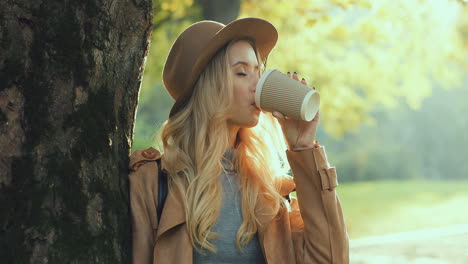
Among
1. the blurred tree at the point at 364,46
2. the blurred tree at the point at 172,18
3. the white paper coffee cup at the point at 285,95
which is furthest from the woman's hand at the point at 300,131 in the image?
the blurred tree at the point at 364,46

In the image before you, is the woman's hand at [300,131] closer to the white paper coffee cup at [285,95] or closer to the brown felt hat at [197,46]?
the white paper coffee cup at [285,95]

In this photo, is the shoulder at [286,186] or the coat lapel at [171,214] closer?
the coat lapel at [171,214]

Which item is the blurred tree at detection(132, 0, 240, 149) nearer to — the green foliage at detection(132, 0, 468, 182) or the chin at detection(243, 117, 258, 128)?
the green foliage at detection(132, 0, 468, 182)

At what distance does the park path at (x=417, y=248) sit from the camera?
6215mm

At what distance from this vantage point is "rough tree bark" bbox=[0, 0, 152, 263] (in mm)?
2186

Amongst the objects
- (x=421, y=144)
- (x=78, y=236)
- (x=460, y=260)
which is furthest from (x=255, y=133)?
(x=421, y=144)

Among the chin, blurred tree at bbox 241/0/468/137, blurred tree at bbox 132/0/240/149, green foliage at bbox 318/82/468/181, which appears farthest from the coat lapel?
green foliage at bbox 318/82/468/181

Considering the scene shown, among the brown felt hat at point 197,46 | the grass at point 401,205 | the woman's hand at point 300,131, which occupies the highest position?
the grass at point 401,205

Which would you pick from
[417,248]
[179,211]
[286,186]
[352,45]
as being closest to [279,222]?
[286,186]

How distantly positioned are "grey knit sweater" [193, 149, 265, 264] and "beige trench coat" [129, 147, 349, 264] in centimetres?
6

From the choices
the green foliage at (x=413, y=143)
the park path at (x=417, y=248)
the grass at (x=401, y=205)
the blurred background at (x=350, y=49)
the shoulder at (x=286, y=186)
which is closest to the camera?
the shoulder at (x=286, y=186)

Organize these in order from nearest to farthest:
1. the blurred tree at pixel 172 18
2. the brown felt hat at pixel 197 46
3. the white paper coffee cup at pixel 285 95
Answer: the white paper coffee cup at pixel 285 95 < the brown felt hat at pixel 197 46 < the blurred tree at pixel 172 18

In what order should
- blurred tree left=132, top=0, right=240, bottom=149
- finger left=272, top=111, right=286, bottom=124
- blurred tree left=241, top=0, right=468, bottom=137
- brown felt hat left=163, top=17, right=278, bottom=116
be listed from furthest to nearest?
blurred tree left=241, top=0, right=468, bottom=137
blurred tree left=132, top=0, right=240, bottom=149
brown felt hat left=163, top=17, right=278, bottom=116
finger left=272, top=111, right=286, bottom=124

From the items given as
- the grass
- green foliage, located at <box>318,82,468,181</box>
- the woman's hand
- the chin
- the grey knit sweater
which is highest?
green foliage, located at <box>318,82,468,181</box>
